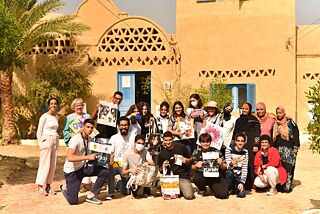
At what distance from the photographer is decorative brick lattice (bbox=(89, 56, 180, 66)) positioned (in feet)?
54.8

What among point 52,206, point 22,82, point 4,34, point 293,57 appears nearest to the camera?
point 52,206

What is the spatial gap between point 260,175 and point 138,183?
2.01 m

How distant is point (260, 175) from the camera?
816 cm

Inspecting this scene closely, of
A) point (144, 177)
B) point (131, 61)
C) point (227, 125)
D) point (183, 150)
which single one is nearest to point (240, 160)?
point (227, 125)

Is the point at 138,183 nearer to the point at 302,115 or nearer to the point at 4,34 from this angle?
the point at 4,34

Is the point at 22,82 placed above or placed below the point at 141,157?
above

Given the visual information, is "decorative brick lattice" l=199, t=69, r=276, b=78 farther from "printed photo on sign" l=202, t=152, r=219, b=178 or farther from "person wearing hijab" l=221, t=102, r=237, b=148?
"printed photo on sign" l=202, t=152, r=219, b=178

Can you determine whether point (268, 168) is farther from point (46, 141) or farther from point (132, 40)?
point (132, 40)

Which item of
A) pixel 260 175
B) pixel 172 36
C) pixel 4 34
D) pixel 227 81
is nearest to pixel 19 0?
pixel 172 36

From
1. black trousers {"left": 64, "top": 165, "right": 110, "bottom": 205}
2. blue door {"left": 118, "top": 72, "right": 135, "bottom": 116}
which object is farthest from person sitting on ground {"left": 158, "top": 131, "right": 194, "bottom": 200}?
blue door {"left": 118, "top": 72, "right": 135, "bottom": 116}

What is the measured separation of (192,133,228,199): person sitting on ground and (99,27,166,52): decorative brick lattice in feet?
30.1

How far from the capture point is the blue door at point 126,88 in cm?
1672

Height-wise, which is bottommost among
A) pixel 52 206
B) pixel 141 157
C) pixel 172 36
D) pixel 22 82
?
pixel 52 206

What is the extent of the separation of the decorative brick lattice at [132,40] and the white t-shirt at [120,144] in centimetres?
889
